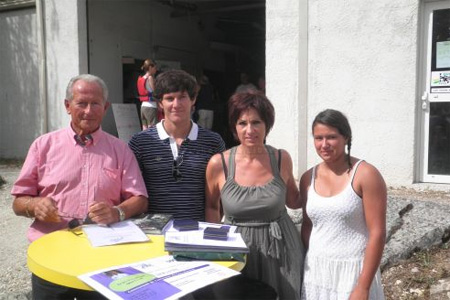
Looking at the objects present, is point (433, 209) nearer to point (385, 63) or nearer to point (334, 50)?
point (385, 63)

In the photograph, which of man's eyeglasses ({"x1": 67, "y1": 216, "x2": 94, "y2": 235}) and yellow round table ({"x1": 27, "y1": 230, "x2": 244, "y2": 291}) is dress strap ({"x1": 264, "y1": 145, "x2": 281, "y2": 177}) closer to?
yellow round table ({"x1": 27, "y1": 230, "x2": 244, "y2": 291})

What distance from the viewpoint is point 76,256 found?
6.71 ft

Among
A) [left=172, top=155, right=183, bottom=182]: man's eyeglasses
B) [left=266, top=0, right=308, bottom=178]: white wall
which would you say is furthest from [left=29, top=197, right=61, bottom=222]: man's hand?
[left=266, top=0, right=308, bottom=178]: white wall

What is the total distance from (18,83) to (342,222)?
910 centimetres

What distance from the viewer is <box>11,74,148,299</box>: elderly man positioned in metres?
2.52

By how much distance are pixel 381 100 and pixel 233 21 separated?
7.78m

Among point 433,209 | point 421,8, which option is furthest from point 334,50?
point 433,209

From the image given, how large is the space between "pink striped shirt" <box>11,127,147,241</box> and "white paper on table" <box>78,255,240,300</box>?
0.71 m

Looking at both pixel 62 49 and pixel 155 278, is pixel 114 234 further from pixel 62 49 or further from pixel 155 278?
pixel 62 49

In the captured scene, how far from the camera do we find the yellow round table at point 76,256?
1873mm

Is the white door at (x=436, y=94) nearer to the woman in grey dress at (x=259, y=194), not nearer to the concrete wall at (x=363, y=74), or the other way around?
the concrete wall at (x=363, y=74)

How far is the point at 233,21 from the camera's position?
43.0 ft

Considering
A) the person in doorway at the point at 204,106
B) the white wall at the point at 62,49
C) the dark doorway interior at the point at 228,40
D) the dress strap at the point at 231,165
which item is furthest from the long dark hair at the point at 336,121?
the dark doorway interior at the point at 228,40

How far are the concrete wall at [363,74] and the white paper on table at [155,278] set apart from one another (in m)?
4.84
